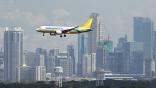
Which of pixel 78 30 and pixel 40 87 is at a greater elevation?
pixel 78 30

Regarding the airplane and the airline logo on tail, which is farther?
the airline logo on tail

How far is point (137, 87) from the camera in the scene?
157m

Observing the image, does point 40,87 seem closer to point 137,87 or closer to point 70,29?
point 137,87

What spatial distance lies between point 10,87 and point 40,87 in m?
6.71

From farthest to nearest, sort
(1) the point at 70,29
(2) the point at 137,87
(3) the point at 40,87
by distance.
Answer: (3) the point at 40,87
(2) the point at 137,87
(1) the point at 70,29

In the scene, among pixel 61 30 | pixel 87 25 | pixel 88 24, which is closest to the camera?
pixel 61 30

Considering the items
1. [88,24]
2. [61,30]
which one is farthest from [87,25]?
[61,30]

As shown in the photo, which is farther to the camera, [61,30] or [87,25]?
[87,25]

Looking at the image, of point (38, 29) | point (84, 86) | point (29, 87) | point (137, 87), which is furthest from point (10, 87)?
point (38, 29)

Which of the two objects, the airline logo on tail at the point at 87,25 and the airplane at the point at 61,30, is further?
the airline logo on tail at the point at 87,25

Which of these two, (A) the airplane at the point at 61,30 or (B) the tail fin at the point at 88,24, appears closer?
(A) the airplane at the point at 61,30

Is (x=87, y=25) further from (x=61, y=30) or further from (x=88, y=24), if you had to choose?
(x=61, y=30)

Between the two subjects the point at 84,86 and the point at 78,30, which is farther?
the point at 84,86

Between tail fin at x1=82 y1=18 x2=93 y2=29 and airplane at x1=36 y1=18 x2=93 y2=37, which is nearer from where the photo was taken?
airplane at x1=36 y1=18 x2=93 y2=37
